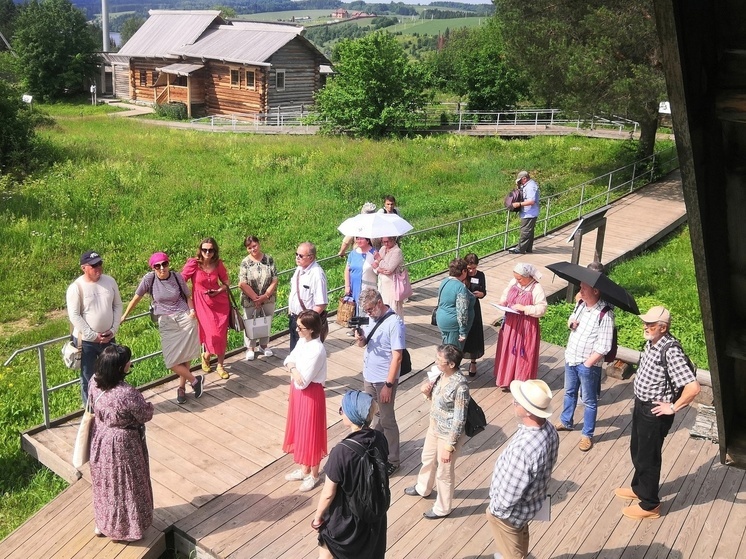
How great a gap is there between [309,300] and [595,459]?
3450 millimetres

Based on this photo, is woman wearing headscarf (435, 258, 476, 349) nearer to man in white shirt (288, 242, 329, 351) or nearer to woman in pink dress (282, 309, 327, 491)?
man in white shirt (288, 242, 329, 351)

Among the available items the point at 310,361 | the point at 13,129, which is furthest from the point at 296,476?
the point at 13,129

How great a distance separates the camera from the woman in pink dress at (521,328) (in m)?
7.67

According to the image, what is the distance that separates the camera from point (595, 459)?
700 cm

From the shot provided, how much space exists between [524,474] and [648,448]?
1788 millimetres

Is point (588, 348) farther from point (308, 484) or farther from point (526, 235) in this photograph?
point (526, 235)

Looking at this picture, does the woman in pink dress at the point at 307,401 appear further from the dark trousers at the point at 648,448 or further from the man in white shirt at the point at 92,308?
the dark trousers at the point at 648,448

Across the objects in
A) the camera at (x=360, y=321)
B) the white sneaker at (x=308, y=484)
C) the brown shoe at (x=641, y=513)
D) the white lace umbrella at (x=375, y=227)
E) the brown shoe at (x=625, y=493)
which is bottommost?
the brown shoe at (x=641, y=513)

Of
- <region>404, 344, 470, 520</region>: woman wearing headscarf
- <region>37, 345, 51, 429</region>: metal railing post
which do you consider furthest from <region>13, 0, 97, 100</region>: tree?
<region>404, 344, 470, 520</region>: woman wearing headscarf

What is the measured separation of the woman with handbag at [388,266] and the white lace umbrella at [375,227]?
0.15 metres

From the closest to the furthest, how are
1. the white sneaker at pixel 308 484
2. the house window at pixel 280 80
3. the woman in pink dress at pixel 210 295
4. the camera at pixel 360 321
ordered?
the white sneaker at pixel 308 484
the camera at pixel 360 321
the woman in pink dress at pixel 210 295
the house window at pixel 280 80

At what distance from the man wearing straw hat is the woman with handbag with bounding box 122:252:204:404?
413 cm

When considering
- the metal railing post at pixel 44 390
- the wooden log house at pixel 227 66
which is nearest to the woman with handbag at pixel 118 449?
the metal railing post at pixel 44 390

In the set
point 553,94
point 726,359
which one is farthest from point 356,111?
point 726,359
